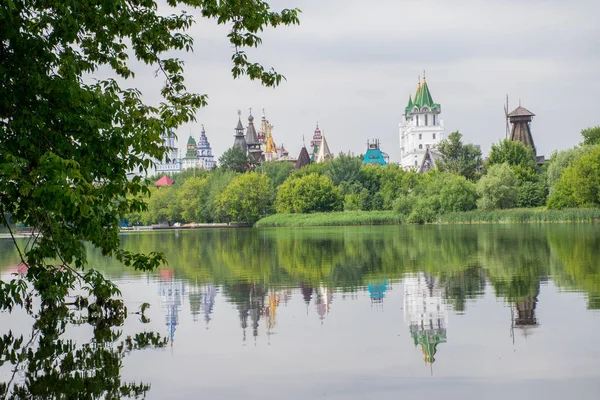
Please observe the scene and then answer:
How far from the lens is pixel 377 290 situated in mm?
18984

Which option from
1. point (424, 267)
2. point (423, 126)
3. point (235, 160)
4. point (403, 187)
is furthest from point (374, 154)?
point (424, 267)

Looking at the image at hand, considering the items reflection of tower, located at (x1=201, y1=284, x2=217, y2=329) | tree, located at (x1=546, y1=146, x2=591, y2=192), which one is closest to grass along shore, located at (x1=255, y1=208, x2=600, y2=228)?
tree, located at (x1=546, y1=146, x2=591, y2=192)

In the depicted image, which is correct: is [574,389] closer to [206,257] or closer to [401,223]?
[206,257]

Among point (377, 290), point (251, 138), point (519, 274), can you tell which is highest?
point (251, 138)

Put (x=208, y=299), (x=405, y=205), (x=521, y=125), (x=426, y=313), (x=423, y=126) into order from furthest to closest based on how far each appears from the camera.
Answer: (x=423, y=126), (x=521, y=125), (x=405, y=205), (x=208, y=299), (x=426, y=313)

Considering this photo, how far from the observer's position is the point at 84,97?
10852 mm

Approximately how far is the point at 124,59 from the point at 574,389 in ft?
30.9

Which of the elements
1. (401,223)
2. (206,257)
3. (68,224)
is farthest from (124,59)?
(401,223)

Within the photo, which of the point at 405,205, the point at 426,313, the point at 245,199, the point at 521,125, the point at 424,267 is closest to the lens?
the point at 426,313

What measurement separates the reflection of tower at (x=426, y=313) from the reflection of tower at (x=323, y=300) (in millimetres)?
1434

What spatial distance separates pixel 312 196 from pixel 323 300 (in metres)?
85.9

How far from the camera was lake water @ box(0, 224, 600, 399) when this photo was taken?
31.5 feet

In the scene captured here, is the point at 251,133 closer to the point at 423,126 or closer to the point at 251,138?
the point at 251,138

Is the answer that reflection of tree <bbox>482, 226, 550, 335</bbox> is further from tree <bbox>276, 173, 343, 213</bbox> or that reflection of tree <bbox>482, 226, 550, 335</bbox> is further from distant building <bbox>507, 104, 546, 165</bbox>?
distant building <bbox>507, 104, 546, 165</bbox>
